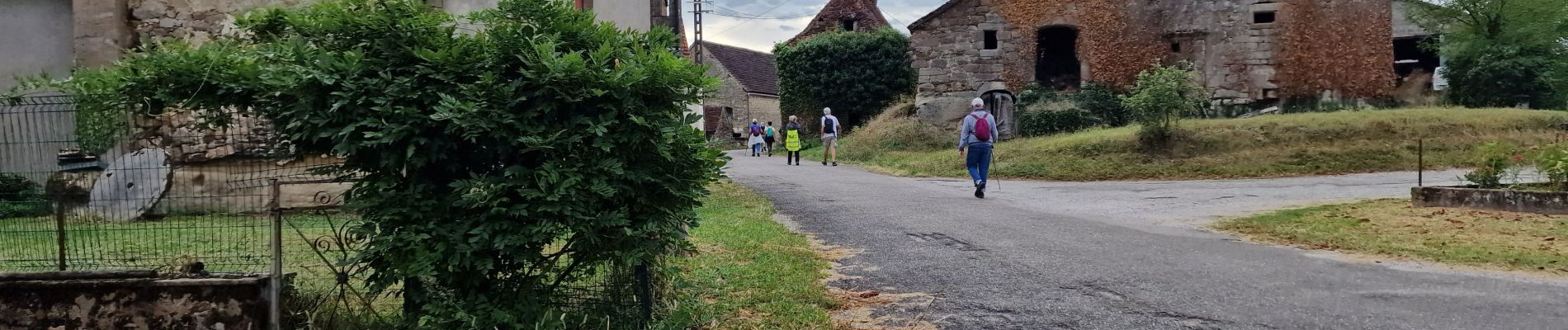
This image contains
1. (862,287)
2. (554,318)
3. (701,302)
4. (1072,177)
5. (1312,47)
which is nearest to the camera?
(554,318)

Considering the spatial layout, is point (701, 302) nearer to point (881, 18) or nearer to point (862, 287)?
point (862, 287)

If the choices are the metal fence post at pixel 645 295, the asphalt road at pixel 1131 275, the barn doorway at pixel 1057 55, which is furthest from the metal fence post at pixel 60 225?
the barn doorway at pixel 1057 55

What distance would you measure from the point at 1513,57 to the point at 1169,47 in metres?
7.51

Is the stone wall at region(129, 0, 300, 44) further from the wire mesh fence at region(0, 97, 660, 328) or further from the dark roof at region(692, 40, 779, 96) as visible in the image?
the dark roof at region(692, 40, 779, 96)

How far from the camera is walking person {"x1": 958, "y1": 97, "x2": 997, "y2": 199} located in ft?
38.3

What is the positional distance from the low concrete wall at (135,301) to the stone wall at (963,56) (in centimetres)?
2054

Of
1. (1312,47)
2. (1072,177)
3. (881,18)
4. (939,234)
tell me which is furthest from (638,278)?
(881,18)

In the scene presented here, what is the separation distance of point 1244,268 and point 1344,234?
2278mm

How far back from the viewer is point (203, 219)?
442cm

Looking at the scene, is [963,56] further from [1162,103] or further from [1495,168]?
[1495,168]

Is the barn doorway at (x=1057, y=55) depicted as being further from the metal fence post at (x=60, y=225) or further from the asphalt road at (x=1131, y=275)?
the metal fence post at (x=60, y=225)

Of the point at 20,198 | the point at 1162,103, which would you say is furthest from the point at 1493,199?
the point at 20,198

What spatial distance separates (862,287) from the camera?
5.60 m

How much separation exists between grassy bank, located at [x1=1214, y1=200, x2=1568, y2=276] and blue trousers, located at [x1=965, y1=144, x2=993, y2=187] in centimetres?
335
